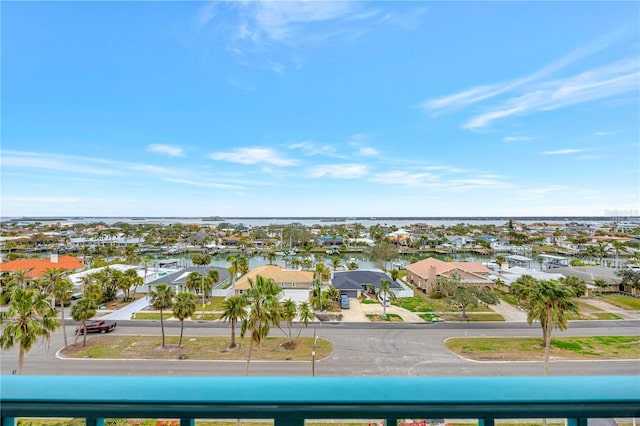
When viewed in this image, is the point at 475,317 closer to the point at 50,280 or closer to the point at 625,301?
the point at 625,301

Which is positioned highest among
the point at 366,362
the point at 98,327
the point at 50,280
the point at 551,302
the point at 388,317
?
the point at 551,302

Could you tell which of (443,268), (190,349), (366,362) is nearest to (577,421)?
(366,362)

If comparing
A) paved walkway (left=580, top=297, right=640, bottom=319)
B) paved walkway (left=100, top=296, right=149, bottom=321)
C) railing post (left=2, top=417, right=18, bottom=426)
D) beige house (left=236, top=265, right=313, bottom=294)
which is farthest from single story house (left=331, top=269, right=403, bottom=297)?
railing post (left=2, top=417, right=18, bottom=426)

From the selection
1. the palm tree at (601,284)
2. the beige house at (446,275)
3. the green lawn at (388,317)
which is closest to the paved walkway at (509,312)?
the beige house at (446,275)

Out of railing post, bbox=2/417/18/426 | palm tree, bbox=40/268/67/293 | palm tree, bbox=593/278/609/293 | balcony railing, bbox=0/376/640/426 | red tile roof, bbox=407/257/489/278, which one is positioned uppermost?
balcony railing, bbox=0/376/640/426

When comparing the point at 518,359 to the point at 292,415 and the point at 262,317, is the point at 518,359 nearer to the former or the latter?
the point at 262,317

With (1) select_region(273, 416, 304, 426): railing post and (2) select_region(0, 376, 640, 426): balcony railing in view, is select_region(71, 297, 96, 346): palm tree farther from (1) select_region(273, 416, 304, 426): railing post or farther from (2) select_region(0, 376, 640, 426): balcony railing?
(1) select_region(273, 416, 304, 426): railing post

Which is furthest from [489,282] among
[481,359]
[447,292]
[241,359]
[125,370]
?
[125,370]
